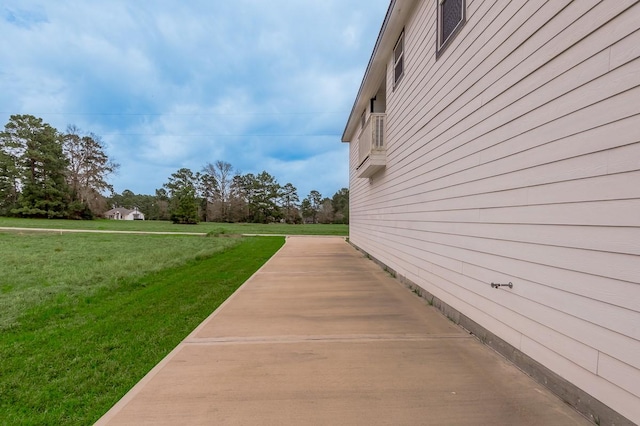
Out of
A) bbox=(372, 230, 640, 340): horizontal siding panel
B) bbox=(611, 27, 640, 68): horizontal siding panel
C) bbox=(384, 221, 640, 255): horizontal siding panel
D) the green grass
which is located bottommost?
the green grass

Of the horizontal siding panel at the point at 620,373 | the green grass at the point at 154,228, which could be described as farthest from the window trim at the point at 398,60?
the green grass at the point at 154,228

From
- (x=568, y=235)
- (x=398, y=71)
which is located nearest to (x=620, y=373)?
(x=568, y=235)

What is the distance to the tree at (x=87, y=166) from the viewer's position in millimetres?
46094

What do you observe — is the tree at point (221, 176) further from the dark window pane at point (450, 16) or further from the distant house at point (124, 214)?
the dark window pane at point (450, 16)

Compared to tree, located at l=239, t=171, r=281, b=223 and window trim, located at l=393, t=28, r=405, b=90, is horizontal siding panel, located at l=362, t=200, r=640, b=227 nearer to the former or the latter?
window trim, located at l=393, t=28, r=405, b=90

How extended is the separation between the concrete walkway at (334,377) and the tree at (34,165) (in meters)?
54.6

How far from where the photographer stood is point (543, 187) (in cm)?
219

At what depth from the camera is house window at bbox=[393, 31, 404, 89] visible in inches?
231

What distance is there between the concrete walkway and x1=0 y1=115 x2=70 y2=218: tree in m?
54.6

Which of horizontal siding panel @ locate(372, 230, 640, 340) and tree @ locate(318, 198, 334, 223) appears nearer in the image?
horizontal siding panel @ locate(372, 230, 640, 340)

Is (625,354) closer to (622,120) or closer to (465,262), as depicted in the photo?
(622,120)

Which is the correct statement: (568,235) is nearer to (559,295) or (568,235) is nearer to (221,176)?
(559,295)

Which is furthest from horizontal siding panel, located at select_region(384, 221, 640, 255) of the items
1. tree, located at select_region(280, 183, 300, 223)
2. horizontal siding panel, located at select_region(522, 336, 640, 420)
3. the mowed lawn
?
tree, located at select_region(280, 183, 300, 223)

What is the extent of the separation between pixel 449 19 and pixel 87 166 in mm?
57956
